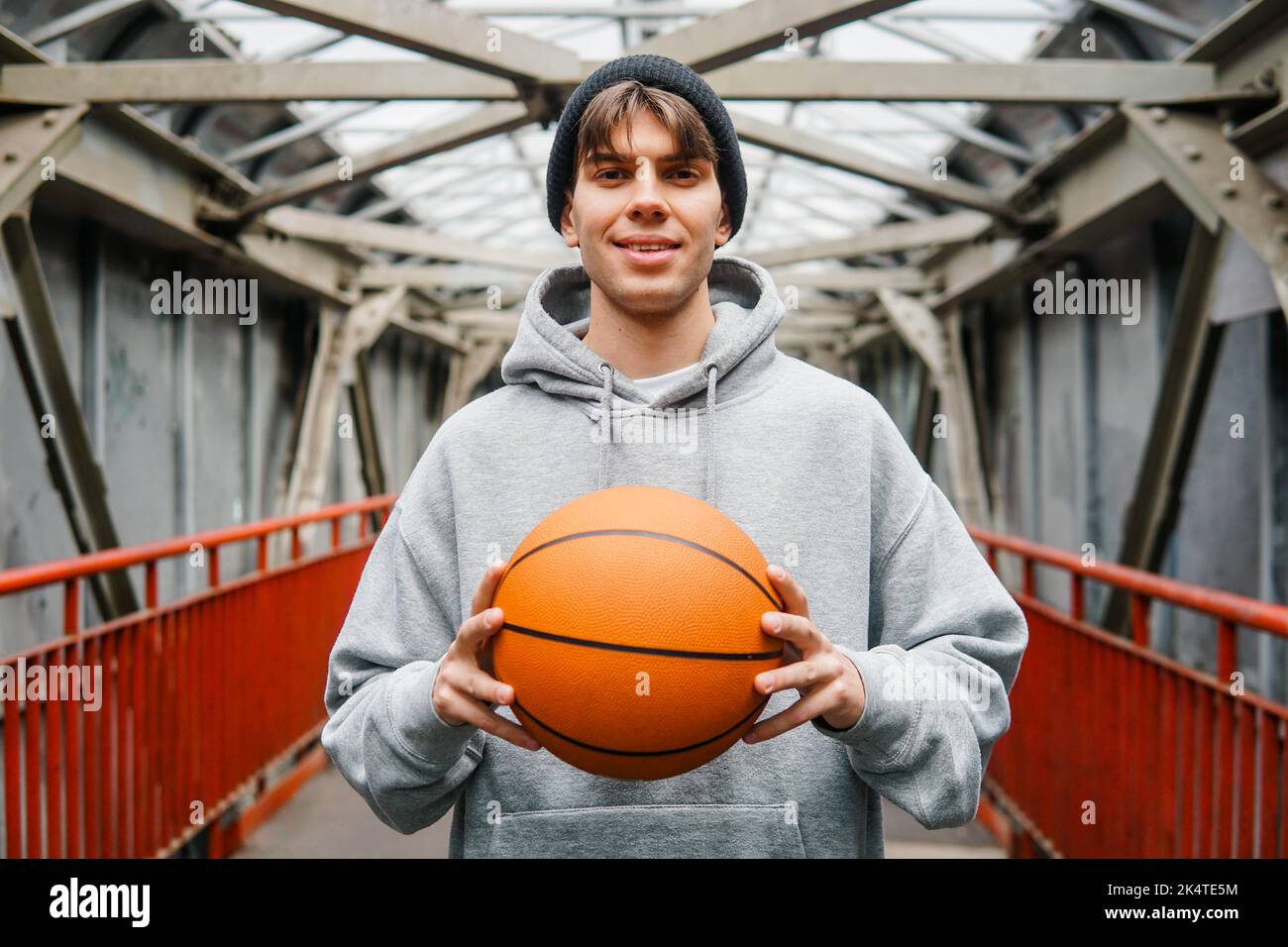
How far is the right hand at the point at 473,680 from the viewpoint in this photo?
1.49m

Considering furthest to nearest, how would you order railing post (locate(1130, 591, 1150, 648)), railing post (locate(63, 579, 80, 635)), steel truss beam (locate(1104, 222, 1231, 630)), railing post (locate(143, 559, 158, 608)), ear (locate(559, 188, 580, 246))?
steel truss beam (locate(1104, 222, 1231, 630)) < railing post (locate(143, 559, 158, 608)) < railing post (locate(1130, 591, 1150, 648)) < railing post (locate(63, 579, 80, 635)) < ear (locate(559, 188, 580, 246))

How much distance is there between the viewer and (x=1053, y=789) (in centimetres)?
441

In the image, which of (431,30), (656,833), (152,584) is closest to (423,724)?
(656,833)

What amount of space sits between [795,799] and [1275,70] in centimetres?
442

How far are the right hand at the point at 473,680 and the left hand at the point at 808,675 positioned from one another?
362 millimetres

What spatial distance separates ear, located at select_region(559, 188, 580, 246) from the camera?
79.2 inches

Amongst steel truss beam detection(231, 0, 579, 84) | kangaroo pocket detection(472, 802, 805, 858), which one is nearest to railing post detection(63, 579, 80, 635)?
steel truss beam detection(231, 0, 579, 84)

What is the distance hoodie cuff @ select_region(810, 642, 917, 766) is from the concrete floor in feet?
12.5

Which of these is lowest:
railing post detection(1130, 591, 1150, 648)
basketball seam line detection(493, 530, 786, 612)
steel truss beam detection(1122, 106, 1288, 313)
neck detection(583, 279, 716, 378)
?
railing post detection(1130, 591, 1150, 648)

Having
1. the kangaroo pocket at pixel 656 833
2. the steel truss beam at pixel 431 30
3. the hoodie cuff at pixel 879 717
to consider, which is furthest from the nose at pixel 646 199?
the steel truss beam at pixel 431 30

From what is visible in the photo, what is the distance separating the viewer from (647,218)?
5.74 feet

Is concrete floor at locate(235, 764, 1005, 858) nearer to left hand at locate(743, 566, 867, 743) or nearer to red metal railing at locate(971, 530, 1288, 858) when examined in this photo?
red metal railing at locate(971, 530, 1288, 858)
